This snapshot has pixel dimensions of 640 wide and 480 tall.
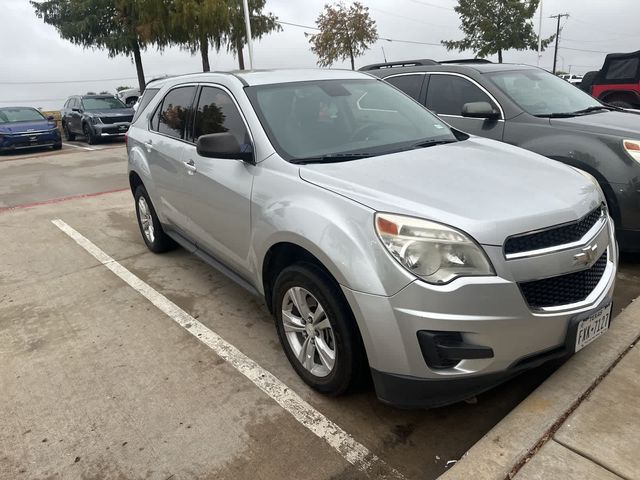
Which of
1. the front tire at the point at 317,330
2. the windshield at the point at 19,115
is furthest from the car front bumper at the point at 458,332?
the windshield at the point at 19,115

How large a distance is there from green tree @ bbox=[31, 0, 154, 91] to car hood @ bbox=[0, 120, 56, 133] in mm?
8796

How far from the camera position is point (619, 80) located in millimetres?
10711

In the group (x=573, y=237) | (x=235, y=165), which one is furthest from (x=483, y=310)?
(x=235, y=165)

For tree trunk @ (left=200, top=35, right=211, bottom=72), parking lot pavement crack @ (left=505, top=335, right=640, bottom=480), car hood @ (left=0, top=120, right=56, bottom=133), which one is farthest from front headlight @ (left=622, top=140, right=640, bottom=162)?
tree trunk @ (left=200, top=35, right=211, bottom=72)

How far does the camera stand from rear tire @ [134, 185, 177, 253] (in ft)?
16.3

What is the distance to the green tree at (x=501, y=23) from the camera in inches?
1192

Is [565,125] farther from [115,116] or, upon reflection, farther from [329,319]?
[115,116]

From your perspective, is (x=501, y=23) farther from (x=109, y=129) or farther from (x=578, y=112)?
(x=578, y=112)

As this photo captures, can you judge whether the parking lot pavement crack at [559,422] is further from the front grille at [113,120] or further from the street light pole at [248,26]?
the street light pole at [248,26]

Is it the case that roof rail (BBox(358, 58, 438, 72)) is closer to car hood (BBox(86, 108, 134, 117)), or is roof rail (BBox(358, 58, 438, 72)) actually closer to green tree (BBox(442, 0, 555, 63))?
car hood (BBox(86, 108, 134, 117))

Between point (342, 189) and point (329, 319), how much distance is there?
636 mm

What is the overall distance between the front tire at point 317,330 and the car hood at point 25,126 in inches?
609

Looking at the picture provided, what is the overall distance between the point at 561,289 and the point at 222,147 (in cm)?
193

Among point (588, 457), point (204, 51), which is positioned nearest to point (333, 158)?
point (588, 457)
